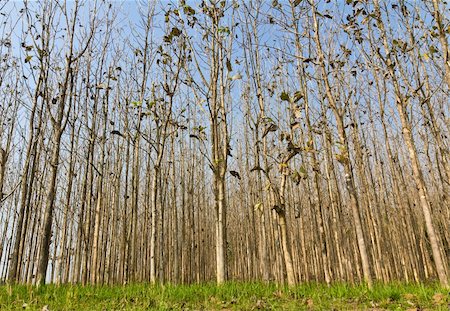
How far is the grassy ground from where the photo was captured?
339 cm

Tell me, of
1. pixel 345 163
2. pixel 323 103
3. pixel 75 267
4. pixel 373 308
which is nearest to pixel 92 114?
pixel 75 267

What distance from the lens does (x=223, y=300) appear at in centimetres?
384

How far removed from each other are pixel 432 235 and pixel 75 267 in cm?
728

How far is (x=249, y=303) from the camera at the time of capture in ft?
11.7

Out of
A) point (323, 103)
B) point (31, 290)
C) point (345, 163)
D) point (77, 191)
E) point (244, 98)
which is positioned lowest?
point (31, 290)

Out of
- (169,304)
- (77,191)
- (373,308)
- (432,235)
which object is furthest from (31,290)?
(77,191)

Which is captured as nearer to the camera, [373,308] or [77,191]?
[373,308]

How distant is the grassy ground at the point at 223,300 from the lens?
339cm

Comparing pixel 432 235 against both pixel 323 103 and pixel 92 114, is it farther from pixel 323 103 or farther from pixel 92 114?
pixel 92 114

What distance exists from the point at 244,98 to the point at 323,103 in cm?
214

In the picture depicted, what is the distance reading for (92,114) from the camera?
749cm

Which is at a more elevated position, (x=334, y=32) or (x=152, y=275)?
(x=334, y=32)

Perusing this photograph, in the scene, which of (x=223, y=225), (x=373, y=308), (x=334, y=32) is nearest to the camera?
(x=373, y=308)

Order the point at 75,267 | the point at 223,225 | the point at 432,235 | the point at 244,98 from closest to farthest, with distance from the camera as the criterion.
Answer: the point at 432,235 < the point at 223,225 < the point at 75,267 < the point at 244,98
